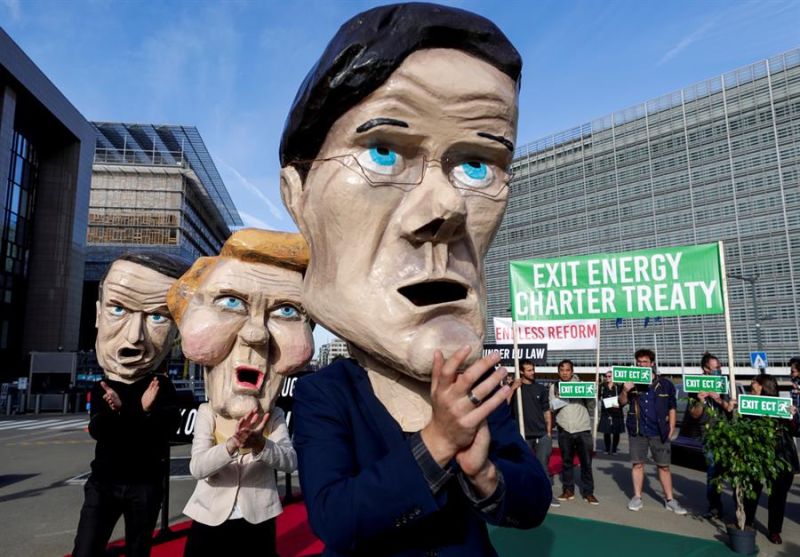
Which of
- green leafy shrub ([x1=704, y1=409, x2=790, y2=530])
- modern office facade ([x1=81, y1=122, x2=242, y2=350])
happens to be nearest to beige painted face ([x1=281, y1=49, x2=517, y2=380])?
green leafy shrub ([x1=704, y1=409, x2=790, y2=530])

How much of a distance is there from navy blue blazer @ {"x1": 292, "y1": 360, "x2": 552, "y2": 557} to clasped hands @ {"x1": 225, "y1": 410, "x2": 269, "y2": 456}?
0.87 metres

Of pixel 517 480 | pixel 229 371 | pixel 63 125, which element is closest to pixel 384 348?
pixel 517 480

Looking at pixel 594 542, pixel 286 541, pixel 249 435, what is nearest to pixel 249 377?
pixel 249 435

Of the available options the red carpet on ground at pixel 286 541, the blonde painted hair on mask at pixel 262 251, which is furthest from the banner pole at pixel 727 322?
the blonde painted hair on mask at pixel 262 251

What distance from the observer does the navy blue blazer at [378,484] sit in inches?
36.8

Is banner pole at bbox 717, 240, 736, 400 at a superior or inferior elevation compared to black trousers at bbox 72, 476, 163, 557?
superior

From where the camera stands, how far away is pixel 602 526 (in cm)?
460

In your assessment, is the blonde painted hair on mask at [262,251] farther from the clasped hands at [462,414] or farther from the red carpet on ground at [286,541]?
the red carpet on ground at [286,541]

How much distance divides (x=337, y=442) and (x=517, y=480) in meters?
0.40

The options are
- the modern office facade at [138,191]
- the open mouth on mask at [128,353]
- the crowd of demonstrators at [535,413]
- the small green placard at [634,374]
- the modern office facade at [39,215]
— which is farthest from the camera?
the modern office facade at [138,191]

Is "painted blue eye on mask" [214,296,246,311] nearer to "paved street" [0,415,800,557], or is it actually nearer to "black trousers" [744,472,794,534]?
"paved street" [0,415,800,557]

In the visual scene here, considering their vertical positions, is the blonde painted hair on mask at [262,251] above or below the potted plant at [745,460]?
above

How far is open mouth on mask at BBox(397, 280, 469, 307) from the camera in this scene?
120 centimetres

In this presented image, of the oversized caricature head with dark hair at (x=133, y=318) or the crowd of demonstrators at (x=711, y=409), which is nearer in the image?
the oversized caricature head with dark hair at (x=133, y=318)
